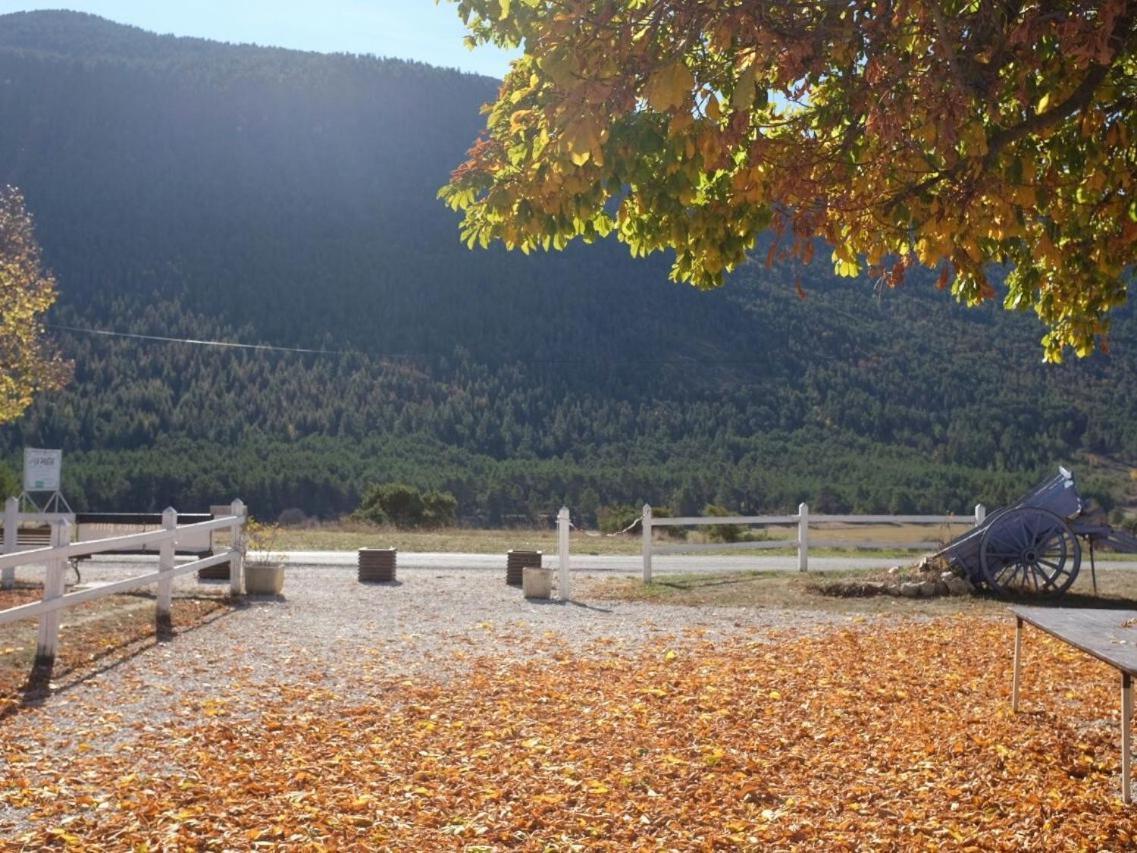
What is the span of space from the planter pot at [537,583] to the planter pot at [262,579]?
2971mm

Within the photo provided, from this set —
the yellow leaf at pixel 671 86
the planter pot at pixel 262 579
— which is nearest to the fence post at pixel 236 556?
the planter pot at pixel 262 579

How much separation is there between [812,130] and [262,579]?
8932 mm

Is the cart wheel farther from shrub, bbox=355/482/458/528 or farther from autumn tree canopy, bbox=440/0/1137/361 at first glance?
shrub, bbox=355/482/458/528

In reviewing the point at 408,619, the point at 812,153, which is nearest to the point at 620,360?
the point at 408,619

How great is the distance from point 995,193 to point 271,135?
101 metres

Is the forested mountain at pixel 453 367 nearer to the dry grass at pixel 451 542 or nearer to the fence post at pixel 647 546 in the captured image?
the dry grass at pixel 451 542

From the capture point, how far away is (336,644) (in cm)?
1116

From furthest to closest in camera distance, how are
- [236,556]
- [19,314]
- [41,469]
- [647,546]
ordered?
1. [41,469]
2. [19,314]
3. [647,546]
4. [236,556]

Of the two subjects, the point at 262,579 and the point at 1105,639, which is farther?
the point at 262,579

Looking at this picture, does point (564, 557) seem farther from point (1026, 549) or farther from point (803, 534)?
point (1026, 549)

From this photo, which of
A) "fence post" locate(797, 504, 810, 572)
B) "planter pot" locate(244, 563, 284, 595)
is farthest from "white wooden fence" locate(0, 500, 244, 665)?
"fence post" locate(797, 504, 810, 572)

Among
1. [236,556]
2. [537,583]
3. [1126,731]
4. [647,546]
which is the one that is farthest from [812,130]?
[647,546]

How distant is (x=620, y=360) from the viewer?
73.5 meters

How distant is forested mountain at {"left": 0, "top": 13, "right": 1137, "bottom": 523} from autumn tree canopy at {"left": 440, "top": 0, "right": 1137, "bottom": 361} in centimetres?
4354
